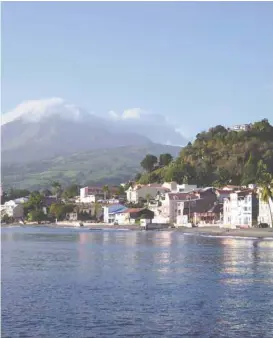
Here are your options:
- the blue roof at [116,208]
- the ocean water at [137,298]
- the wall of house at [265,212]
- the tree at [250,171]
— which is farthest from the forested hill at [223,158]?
Result: the ocean water at [137,298]

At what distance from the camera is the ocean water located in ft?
81.7

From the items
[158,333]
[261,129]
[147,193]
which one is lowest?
[158,333]

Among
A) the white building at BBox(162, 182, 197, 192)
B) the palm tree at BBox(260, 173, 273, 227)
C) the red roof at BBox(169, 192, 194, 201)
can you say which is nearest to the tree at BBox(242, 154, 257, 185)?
the white building at BBox(162, 182, 197, 192)

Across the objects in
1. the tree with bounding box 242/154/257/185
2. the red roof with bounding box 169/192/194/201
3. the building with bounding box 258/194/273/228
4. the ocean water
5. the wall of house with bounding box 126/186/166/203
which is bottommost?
the ocean water

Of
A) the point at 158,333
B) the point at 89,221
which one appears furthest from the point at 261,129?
the point at 158,333

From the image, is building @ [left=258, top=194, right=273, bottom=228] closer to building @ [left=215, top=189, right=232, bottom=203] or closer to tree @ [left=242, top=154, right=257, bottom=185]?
building @ [left=215, top=189, right=232, bottom=203]

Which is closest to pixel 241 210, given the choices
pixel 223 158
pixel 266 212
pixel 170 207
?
pixel 266 212

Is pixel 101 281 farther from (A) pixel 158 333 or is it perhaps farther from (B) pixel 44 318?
(A) pixel 158 333

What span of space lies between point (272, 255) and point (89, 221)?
13966cm

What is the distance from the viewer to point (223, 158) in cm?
17912

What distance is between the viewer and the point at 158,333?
24.1 meters

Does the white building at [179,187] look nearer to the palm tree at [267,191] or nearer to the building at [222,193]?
the building at [222,193]

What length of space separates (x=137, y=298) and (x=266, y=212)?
260 feet

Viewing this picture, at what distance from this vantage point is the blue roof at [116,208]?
570 feet
